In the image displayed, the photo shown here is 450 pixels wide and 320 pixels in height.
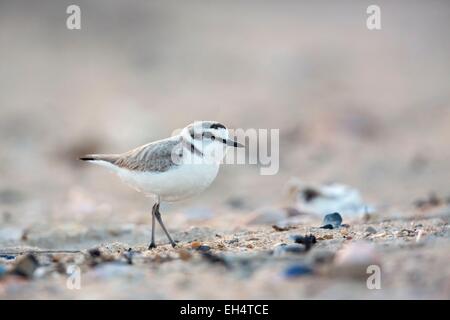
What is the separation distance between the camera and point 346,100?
1248cm

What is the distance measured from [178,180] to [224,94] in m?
8.17

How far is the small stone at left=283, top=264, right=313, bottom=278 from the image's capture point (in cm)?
423

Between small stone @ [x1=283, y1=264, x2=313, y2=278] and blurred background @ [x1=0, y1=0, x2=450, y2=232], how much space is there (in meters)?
3.57

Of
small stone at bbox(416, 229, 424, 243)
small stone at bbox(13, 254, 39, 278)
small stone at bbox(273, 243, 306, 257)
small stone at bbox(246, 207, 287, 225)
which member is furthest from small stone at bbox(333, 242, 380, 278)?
small stone at bbox(246, 207, 287, 225)

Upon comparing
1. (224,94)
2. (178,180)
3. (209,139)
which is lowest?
(178,180)

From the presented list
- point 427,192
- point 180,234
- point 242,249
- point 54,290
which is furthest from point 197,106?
Answer: point 54,290

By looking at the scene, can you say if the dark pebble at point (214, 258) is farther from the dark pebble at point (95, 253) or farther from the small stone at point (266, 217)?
the small stone at point (266, 217)

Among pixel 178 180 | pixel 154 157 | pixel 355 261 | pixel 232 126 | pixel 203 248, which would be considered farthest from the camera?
pixel 232 126

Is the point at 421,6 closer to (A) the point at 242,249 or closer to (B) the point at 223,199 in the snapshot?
(B) the point at 223,199

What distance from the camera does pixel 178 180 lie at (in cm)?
542

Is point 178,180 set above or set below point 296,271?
above

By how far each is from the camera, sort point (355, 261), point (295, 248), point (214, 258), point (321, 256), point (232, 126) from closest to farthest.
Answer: point (355, 261) < point (321, 256) < point (214, 258) < point (295, 248) < point (232, 126)

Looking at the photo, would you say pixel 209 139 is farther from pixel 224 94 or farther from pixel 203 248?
pixel 224 94

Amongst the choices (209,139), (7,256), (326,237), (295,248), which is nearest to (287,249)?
(295,248)
